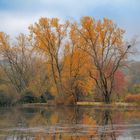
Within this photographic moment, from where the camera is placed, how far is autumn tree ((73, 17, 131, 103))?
52.3 metres

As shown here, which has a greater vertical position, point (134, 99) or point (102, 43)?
point (102, 43)

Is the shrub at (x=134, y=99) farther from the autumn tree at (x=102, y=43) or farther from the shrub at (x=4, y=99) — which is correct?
the shrub at (x=4, y=99)

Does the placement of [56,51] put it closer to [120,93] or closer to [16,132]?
[120,93]

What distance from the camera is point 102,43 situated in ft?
174

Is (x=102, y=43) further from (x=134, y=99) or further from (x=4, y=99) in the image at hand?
(x=4, y=99)

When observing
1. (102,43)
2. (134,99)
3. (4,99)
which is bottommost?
(134,99)

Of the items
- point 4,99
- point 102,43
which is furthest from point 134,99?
point 4,99

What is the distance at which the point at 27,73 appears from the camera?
68.7m

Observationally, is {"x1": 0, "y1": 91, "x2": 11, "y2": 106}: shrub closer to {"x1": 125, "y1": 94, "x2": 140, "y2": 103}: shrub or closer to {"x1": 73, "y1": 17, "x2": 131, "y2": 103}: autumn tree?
{"x1": 73, "y1": 17, "x2": 131, "y2": 103}: autumn tree

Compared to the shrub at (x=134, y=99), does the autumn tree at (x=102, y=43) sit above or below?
above

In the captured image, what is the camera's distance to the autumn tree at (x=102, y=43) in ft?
172

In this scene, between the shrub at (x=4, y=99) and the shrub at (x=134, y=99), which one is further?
the shrub at (x=4, y=99)

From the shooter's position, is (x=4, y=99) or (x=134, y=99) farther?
(x=4, y=99)

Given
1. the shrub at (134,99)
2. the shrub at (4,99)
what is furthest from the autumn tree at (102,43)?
the shrub at (4,99)
